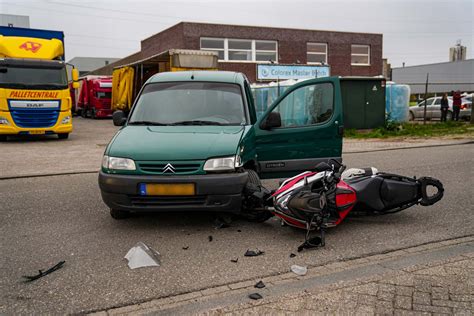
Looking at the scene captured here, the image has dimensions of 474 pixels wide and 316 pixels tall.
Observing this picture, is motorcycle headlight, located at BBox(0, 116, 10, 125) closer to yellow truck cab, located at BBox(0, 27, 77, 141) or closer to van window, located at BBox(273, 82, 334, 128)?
yellow truck cab, located at BBox(0, 27, 77, 141)

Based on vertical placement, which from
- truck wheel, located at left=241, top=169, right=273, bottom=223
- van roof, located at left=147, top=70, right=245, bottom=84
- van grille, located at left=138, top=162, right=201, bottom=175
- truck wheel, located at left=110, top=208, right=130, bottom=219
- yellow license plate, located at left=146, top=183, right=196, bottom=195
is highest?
van roof, located at left=147, top=70, right=245, bottom=84

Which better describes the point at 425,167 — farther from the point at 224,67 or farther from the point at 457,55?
the point at 457,55

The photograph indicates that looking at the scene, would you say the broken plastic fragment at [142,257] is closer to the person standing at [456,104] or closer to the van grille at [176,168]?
the van grille at [176,168]

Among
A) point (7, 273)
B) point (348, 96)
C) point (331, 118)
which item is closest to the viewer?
point (7, 273)

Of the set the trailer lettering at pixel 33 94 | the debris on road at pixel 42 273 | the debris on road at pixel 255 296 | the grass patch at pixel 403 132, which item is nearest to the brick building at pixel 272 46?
the grass patch at pixel 403 132

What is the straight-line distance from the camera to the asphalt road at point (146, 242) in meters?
3.70

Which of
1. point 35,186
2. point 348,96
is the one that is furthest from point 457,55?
point 35,186

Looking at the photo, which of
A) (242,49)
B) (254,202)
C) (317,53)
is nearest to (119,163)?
(254,202)

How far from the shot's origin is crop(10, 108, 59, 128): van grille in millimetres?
15836

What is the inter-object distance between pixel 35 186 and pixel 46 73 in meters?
9.03

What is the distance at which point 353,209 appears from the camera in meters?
5.32

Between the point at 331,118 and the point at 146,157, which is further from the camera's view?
the point at 331,118

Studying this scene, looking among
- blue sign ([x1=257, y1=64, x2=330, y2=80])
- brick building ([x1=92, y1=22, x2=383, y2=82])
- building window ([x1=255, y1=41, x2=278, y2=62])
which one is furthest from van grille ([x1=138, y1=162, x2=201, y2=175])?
building window ([x1=255, y1=41, x2=278, y2=62])

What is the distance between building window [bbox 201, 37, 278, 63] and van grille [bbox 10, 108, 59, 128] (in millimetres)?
18409
